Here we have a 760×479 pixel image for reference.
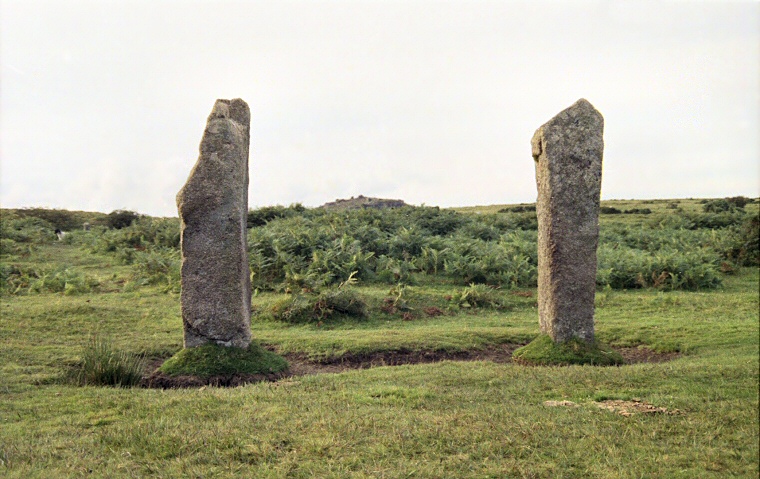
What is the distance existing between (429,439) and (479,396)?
89.1 inches

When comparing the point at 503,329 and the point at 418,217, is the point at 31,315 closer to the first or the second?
the point at 503,329

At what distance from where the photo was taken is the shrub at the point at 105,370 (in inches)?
424

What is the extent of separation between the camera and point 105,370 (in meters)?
10.8

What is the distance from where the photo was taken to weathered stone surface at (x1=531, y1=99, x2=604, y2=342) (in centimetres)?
1230

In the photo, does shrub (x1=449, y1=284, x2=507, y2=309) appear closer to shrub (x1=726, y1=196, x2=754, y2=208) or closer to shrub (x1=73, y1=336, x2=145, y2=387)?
shrub (x1=73, y1=336, x2=145, y2=387)

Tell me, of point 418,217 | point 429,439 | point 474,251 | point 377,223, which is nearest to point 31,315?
point 429,439

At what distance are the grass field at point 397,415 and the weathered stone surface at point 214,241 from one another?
1.98 metres

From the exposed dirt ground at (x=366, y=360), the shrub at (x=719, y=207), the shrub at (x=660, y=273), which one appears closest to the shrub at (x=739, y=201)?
the shrub at (x=719, y=207)

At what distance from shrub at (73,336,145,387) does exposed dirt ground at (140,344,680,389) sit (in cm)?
35

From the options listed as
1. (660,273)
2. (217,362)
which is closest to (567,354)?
(217,362)

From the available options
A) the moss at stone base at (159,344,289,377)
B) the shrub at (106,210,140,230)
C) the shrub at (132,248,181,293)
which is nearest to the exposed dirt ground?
the moss at stone base at (159,344,289,377)

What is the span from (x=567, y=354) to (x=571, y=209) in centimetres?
268

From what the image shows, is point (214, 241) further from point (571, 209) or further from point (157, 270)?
point (157, 270)

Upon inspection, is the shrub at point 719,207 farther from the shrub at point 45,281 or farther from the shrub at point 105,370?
the shrub at point 105,370
